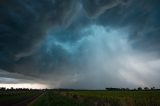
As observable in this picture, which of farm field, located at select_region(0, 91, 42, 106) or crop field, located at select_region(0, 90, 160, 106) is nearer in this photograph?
crop field, located at select_region(0, 90, 160, 106)

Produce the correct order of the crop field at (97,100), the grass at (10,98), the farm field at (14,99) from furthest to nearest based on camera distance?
1. the grass at (10,98)
2. the farm field at (14,99)
3. the crop field at (97,100)

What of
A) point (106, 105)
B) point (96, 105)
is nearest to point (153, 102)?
point (106, 105)

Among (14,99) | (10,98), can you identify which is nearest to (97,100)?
(14,99)

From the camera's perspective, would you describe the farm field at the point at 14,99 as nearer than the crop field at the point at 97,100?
No

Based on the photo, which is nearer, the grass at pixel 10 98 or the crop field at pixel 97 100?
the crop field at pixel 97 100

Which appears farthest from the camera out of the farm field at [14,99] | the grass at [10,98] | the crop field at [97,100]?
the grass at [10,98]

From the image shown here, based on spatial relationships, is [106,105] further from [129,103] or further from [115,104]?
[129,103]

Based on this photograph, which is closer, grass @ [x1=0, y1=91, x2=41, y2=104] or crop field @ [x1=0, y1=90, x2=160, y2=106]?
crop field @ [x1=0, y1=90, x2=160, y2=106]

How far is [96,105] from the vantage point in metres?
30.4

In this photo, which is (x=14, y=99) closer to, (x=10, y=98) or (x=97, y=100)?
(x=10, y=98)

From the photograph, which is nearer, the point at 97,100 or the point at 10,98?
the point at 97,100

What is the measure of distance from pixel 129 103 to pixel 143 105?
1697 mm

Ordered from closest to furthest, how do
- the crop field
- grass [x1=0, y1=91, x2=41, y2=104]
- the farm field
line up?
1. the crop field
2. the farm field
3. grass [x1=0, y1=91, x2=41, y2=104]

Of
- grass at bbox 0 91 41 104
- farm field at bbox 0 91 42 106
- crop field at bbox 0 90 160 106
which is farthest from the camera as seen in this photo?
grass at bbox 0 91 41 104
